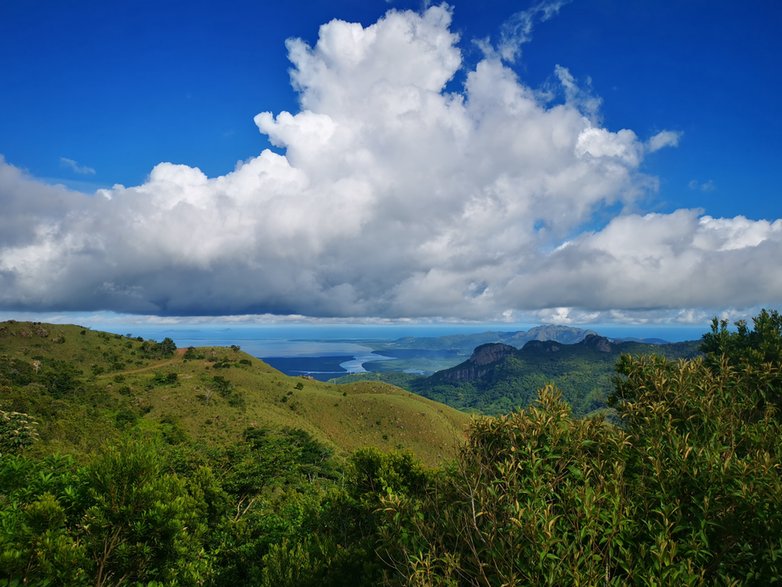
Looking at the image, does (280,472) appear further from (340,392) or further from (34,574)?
(340,392)

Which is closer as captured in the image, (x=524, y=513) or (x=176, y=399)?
(x=524, y=513)

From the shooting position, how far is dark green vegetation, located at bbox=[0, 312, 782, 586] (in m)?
7.30

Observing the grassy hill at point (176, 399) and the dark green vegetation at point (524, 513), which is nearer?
the dark green vegetation at point (524, 513)

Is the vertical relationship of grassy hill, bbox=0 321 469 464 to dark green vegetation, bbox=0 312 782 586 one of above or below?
below

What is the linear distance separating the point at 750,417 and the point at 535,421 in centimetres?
1105

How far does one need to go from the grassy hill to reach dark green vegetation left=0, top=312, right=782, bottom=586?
50858 mm

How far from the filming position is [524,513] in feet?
24.9

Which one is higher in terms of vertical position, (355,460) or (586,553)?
(586,553)

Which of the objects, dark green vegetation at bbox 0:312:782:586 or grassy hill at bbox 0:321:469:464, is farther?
grassy hill at bbox 0:321:469:464

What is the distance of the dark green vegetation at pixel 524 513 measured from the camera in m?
7.30

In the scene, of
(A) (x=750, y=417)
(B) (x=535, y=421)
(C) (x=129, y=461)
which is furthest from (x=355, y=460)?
(A) (x=750, y=417)

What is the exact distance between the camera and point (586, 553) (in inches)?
283

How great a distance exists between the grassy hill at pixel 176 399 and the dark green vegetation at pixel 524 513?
167 feet

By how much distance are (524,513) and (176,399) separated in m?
116
